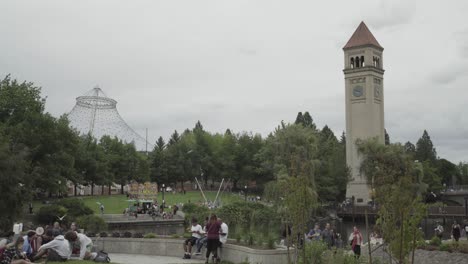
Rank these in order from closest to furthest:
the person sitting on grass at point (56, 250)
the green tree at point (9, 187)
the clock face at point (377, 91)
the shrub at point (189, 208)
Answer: the person sitting on grass at point (56, 250) → the green tree at point (9, 187) → the shrub at point (189, 208) → the clock face at point (377, 91)

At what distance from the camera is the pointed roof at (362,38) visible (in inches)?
3536

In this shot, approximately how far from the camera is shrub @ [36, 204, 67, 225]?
4893cm

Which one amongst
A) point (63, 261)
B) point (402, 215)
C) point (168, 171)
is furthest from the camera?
point (168, 171)

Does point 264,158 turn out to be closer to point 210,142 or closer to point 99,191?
point 210,142

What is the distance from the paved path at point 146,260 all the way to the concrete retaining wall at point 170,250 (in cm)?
70

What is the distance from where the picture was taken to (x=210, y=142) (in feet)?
354

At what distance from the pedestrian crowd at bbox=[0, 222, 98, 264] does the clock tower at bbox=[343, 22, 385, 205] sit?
229 feet

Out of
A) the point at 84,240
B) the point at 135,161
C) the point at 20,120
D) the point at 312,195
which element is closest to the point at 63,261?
the point at 84,240

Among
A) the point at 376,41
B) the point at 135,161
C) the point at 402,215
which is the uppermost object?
the point at 376,41

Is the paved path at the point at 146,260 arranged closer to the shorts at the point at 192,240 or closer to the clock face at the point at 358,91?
the shorts at the point at 192,240

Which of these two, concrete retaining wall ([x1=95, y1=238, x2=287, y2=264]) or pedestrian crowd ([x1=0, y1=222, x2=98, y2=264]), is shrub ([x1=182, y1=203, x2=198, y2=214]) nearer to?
concrete retaining wall ([x1=95, y1=238, x2=287, y2=264])

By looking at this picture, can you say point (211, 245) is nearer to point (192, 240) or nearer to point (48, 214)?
point (192, 240)

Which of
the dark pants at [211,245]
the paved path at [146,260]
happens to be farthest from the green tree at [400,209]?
the paved path at [146,260]

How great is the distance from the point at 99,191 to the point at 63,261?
90.5 m
